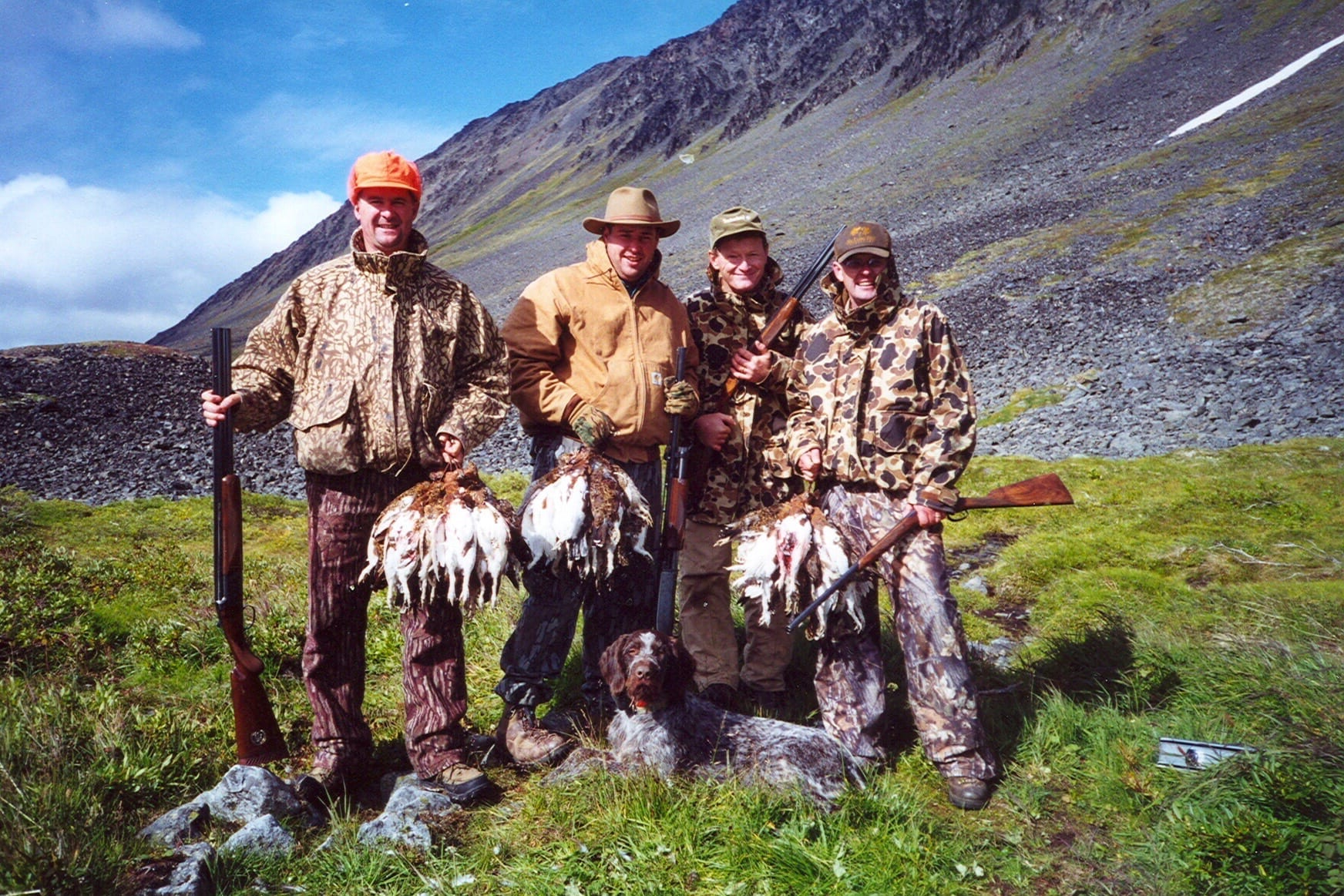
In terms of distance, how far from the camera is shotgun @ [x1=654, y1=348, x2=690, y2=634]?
4914 mm

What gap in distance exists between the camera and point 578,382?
16.1ft

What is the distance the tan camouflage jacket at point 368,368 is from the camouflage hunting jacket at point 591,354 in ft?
1.06

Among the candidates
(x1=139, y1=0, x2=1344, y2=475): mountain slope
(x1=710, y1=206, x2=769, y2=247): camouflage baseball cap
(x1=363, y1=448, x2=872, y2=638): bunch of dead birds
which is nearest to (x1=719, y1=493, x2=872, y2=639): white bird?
(x1=363, y1=448, x2=872, y2=638): bunch of dead birds

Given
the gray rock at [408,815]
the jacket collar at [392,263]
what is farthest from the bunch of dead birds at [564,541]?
the jacket collar at [392,263]

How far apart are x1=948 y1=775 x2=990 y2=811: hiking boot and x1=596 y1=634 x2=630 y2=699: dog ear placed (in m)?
1.84

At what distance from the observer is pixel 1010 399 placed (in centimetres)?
1588

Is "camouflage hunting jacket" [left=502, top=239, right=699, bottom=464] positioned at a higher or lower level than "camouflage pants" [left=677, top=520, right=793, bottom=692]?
higher

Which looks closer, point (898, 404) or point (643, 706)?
point (643, 706)

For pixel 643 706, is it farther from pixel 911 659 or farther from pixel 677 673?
pixel 911 659

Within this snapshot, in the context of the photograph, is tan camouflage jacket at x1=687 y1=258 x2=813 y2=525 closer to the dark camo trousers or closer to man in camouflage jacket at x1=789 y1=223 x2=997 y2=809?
man in camouflage jacket at x1=789 y1=223 x2=997 y2=809

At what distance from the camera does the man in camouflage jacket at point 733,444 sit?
17.8 feet

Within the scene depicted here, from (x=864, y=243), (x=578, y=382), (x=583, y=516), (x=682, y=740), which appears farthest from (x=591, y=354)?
(x=682, y=740)

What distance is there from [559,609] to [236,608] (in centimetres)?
176

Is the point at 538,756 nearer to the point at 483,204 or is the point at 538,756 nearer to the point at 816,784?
the point at 816,784
